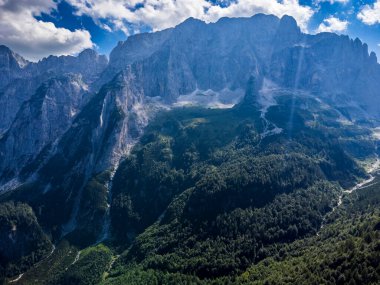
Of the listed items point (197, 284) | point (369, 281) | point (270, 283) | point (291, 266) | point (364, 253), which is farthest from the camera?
point (197, 284)

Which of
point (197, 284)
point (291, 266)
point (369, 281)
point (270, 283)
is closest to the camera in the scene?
point (369, 281)

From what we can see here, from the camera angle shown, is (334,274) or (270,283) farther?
(270,283)

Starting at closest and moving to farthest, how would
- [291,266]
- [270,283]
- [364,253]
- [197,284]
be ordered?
1. [364,253]
2. [270,283]
3. [291,266]
4. [197,284]

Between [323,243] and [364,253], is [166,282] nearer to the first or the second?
[323,243]

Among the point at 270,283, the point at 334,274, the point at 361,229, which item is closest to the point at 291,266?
the point at 270,283

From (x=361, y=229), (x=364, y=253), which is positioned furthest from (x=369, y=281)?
(x=361, y=229)

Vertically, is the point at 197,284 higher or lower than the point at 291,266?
lower

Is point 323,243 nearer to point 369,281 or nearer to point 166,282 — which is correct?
point 369,281

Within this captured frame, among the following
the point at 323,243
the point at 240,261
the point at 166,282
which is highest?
the point at 323,243

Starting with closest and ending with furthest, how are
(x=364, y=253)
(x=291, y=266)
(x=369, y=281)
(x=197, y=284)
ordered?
(x=369, y=281)
(x=364, y=253)
(x=291, y=266)
(x=197, y=284)
